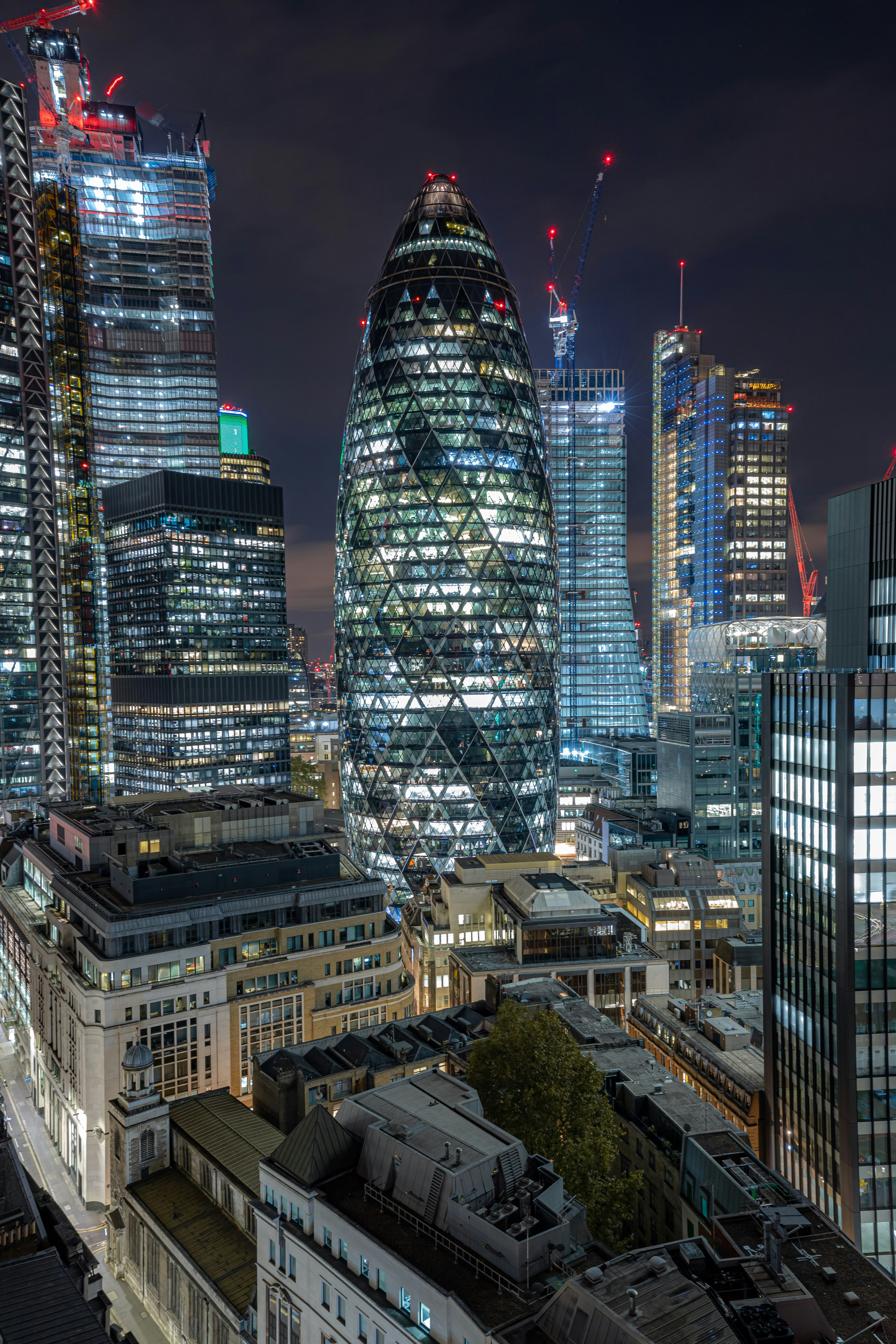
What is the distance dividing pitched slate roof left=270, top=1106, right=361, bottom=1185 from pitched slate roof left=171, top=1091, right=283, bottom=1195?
31.1 ft

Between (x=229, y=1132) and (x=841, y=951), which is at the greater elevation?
(x=841, y=951)

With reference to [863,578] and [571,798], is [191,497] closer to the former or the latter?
[571,798]

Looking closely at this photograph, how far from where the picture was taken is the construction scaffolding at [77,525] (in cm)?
18625

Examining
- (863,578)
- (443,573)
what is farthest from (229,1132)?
Answer: (443,573)

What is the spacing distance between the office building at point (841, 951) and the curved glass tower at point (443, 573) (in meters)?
79.9

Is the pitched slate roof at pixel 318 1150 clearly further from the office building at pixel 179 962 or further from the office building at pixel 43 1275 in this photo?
the office building at pixel 179 962

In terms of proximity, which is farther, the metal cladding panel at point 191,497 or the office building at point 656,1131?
the metal cladding panel at point 191,497

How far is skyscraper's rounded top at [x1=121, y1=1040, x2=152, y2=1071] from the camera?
147 feet

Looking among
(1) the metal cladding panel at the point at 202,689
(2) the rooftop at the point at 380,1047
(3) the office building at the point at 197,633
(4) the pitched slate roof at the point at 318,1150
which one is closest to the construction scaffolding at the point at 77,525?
(3) the office building at the point at 197,633

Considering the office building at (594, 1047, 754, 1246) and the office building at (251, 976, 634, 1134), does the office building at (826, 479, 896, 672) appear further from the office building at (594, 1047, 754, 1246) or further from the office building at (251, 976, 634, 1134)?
the office building at (251, 976, 634, 1134)

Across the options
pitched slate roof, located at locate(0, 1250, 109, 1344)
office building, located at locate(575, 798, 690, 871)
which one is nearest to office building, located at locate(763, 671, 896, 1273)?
pitched slate roof, located at locate(0, 1250, 109, 1344)

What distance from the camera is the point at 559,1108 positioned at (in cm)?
3897

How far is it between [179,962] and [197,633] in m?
108

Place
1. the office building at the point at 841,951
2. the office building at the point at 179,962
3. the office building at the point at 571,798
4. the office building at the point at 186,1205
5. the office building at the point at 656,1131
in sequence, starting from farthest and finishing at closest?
the office building at the point at 571,798, the office building at the point at 179,962, the office building at the point at 656,1131, the office building at the point at 841,951, the office building at the point at 186,1205
